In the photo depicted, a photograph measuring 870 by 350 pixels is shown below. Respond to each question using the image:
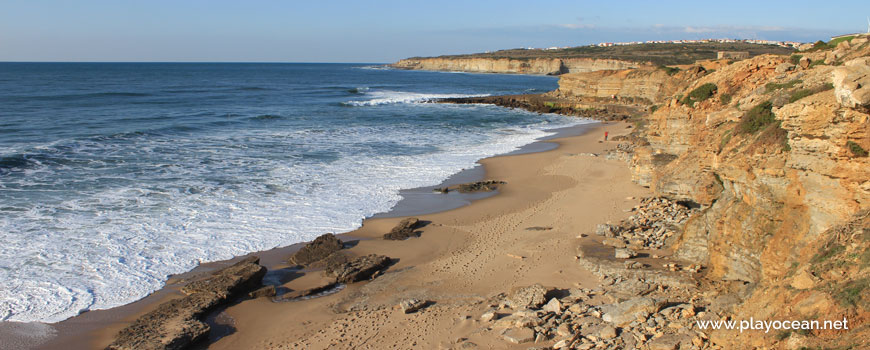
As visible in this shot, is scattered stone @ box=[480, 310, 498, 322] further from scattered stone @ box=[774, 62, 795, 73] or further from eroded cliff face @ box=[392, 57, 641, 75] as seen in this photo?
eroded cliff face @ box=[392, 57, 641, 75]

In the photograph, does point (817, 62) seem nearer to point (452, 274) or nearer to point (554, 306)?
point (554, 306)

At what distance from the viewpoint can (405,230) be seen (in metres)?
13.6

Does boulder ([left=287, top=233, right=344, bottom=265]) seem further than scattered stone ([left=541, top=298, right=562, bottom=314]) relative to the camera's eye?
Yes

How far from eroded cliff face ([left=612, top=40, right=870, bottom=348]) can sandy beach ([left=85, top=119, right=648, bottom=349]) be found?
8.06ft

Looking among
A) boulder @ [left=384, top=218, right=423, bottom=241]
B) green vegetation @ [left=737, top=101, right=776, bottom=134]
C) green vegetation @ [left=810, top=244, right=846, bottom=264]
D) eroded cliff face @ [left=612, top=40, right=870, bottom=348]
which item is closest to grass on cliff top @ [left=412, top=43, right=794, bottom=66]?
eroded cliff face @ [left=612, top=40, right=870, bottom=348]

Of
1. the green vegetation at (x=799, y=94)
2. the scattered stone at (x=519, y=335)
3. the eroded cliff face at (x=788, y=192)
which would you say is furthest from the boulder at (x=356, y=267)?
the green vegetation at (x=799, y=94)

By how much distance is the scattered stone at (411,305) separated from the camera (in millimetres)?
9148

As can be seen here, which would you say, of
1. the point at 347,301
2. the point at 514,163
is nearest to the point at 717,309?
the point at 347,301

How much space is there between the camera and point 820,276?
5664 millimetres

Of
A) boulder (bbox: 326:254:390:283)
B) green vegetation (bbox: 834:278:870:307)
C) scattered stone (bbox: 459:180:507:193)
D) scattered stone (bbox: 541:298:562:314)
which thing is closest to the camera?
Result: green vegetation (bbox: 834:278:870:307)

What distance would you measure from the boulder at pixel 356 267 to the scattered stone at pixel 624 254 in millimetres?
4628

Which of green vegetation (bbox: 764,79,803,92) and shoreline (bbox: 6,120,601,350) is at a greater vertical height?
green vegetation (bbox: 764,79,803,92)

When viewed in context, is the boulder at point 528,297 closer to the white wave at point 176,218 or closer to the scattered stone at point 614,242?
the scattered stone at point 614,242

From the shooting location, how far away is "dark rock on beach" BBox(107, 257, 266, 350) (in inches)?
324
